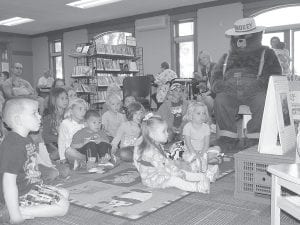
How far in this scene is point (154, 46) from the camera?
9734 mm

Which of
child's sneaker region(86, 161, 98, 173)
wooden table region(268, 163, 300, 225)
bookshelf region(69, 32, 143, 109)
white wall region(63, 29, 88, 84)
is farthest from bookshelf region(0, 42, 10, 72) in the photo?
wooden table region(268, 163, 300, 225)

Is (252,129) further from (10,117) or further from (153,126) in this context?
(10,117)

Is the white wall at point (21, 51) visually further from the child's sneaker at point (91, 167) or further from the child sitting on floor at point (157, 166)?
the child sitting on floor at point (157, 166)

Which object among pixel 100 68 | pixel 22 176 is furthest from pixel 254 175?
pixel 100 68

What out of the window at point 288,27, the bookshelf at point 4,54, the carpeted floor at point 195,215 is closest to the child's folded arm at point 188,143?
the carpeted floor at point 195,215

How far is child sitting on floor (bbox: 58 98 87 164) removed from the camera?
3.27 meters

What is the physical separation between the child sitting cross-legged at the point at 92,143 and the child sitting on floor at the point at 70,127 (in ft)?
0.24

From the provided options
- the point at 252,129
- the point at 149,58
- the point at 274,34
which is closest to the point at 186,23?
the point at 149,58

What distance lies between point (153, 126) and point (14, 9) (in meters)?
7.86

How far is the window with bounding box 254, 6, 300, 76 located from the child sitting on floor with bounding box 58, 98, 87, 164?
591 centimetres

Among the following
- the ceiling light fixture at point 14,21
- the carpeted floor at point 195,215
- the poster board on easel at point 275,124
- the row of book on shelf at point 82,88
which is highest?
the ceiling light fixture at point 14,21

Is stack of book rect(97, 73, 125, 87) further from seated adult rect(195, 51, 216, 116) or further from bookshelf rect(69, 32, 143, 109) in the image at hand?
seated adult rect(195, 51, 216, 116)

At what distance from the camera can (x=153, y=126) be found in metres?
2.59

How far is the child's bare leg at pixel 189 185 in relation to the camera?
2.33 meters
